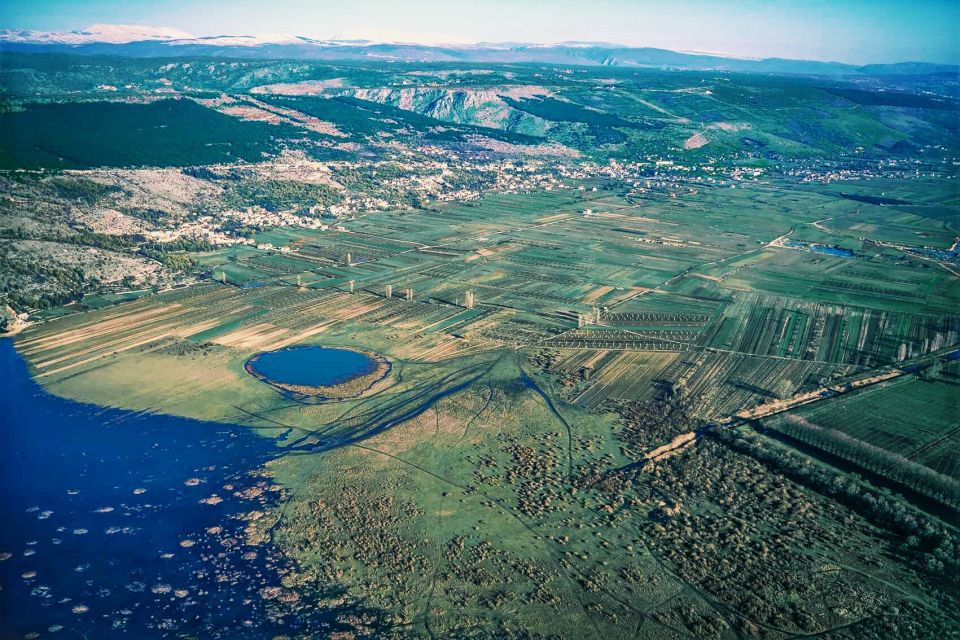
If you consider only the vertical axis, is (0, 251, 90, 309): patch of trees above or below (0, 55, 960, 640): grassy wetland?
above

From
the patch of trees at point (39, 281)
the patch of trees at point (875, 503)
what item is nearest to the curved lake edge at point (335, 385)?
the patch of trees at point (875, 503)

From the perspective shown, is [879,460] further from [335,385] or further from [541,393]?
[335,385]

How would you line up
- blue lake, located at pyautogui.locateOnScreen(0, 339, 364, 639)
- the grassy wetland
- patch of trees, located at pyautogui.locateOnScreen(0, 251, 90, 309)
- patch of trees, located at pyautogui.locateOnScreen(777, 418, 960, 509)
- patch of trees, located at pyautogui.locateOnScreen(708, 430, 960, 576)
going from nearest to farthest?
1. blue lake, located at pyautogui.locateOnScreen(0, 339, 364, 639)
2. the grassy wetland
3. patch of trees, located at pyautogui.locateOnScreen(708, 430, 960, 576)
4. patch of trees, located at pyautogui.locateOnScreen(777, 418, 960, 509)
5. patch of trees, located at pyautogui.locateOnScreen(0, 251, 90, 309)

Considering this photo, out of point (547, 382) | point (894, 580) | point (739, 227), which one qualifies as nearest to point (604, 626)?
point (894, 580)

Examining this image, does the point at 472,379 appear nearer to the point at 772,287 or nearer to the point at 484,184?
the point at 772,287

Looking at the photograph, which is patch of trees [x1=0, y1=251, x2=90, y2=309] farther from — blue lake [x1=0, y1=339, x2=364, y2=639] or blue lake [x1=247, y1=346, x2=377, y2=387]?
blue lake [x1=247, y1=346, x2=377, y2=387]

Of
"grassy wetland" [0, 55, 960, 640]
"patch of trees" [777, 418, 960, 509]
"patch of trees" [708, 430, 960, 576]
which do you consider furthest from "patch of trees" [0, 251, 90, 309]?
"patch of trees" [777, 418, 960, 509]
